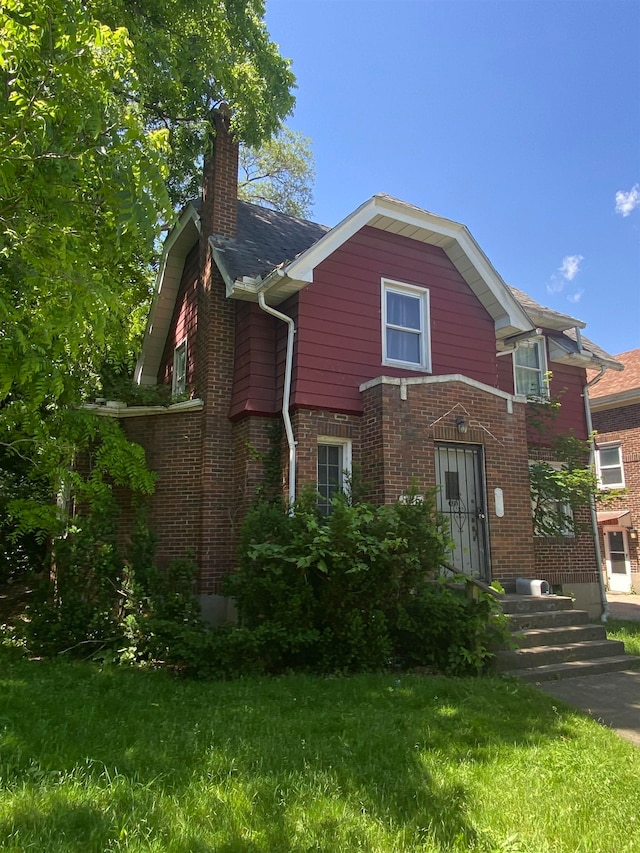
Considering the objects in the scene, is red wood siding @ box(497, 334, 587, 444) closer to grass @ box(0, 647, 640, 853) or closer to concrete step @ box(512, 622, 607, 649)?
concrete step @ box(512, 622, 607, 649)

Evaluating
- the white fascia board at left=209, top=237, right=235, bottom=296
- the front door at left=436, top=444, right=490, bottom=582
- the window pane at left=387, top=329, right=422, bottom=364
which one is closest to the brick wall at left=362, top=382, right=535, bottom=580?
the front door at left=436, top=444, right=490, bottom=582

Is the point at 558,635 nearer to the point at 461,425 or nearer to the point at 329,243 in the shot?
the point at 461,425

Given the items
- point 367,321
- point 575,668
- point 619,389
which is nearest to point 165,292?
point 367,321

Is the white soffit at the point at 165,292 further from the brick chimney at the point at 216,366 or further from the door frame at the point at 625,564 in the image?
the door frame at the point at 625,564

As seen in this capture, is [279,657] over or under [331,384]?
under

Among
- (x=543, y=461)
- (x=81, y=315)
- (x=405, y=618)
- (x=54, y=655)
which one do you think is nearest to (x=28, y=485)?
(x=54, y=655)

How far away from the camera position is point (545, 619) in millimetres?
8156

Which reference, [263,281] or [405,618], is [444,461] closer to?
[405,618]

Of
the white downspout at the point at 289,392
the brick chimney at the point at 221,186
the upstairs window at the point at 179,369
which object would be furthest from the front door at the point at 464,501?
the brick chimney at the point at 221,186

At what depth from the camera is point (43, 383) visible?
6680 millimetres

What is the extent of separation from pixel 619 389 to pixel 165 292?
1556 cm

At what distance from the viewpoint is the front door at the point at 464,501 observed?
9375mm

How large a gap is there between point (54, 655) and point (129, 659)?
110cm

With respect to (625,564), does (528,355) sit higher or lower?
higher
